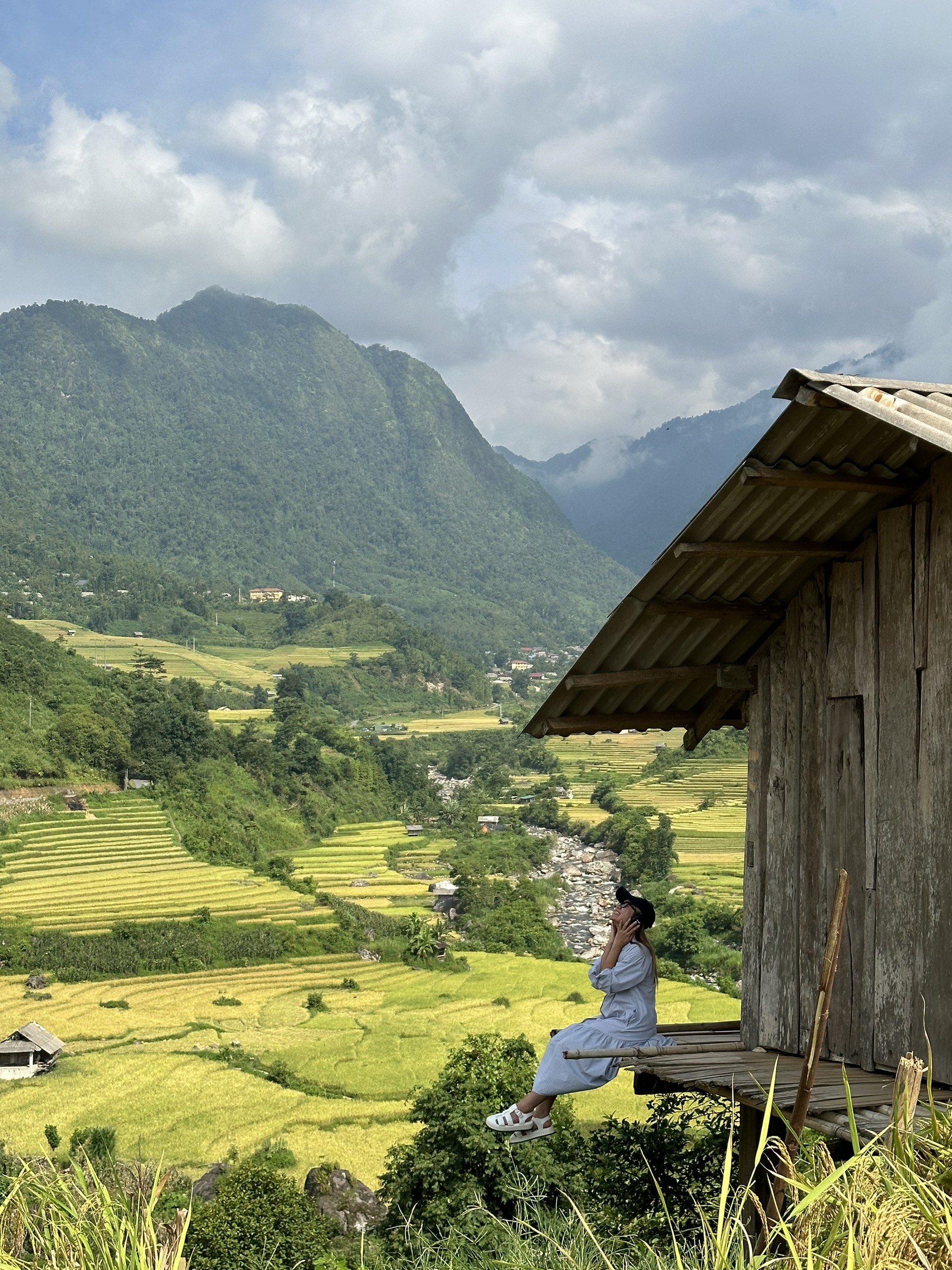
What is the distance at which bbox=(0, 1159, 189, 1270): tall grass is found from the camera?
7.74ft

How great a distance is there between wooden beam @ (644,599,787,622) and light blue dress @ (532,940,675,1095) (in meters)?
1.21

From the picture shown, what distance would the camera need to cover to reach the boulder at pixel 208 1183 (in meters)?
15.5

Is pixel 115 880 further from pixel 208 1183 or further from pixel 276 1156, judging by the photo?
pixel 208 1183

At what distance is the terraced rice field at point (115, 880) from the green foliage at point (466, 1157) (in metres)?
20.6

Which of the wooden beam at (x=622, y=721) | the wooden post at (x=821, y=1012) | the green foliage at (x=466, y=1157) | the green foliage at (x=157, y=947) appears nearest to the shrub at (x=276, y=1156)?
the green foliage at (x=466, y=1157)

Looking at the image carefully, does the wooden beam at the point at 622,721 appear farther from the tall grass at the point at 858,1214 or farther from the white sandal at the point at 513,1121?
the tall grass at the point at 858,1214

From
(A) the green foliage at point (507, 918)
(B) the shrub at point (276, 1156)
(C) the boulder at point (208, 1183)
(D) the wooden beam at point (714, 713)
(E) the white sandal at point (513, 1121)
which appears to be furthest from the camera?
(A) the green foliage at point (507, 918)

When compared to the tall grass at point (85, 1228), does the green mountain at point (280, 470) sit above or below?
above

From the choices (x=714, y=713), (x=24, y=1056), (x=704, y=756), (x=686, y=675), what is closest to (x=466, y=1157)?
(x=714, y=713)

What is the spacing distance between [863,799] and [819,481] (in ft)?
3.71

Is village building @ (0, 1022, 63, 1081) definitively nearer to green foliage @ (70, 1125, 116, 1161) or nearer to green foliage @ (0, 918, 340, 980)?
green foliage @ (0, 918, 340, 980)

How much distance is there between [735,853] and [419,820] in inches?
596

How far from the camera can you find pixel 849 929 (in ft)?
12.8

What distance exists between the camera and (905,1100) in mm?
2299
